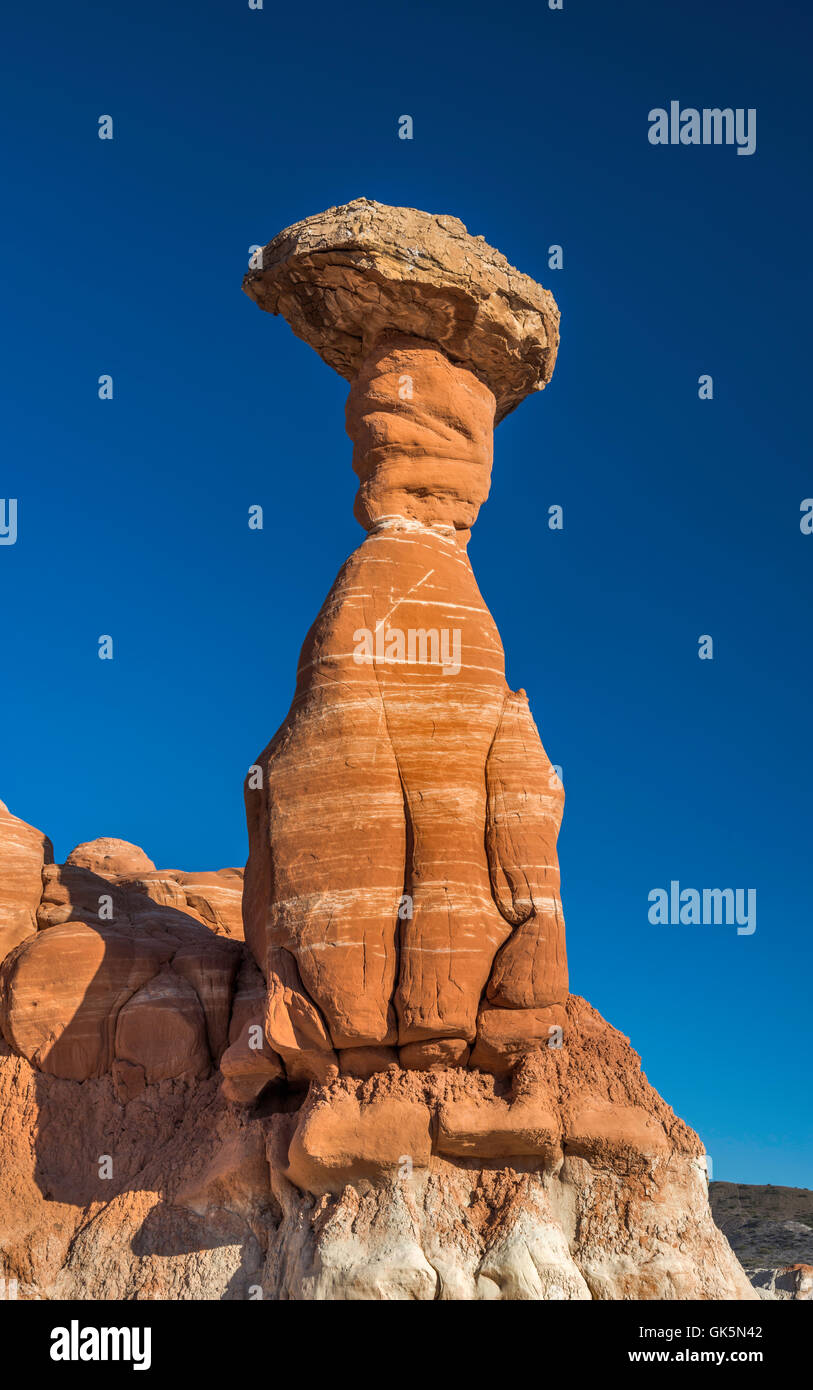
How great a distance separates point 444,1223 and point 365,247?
11061 mm

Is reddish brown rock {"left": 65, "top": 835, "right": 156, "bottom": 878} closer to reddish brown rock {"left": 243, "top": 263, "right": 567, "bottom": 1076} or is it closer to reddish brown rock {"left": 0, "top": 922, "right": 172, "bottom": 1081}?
reddish brown rock {"left": 0, "top": 922, "right": 172, "bottom": 1081}

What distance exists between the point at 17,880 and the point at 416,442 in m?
8.10

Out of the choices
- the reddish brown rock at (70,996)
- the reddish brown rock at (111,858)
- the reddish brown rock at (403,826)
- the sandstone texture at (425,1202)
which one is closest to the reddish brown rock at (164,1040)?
the reddish brown rock at (70,996)

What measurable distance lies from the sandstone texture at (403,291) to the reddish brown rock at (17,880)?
26.2 ft

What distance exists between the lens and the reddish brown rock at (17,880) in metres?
17.6

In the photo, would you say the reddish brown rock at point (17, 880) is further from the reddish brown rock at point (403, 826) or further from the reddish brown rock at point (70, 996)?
the reddish brown rock at point (403, 826)

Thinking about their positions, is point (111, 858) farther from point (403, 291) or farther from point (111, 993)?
point (403, 291)

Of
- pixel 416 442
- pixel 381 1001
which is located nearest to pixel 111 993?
pixel 381 1001

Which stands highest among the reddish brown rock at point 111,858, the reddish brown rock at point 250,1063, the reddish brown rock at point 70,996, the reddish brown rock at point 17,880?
the reddish brown rock at point 111,858

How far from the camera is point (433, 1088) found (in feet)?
44.0

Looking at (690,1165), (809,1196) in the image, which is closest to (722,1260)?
(690,1165)

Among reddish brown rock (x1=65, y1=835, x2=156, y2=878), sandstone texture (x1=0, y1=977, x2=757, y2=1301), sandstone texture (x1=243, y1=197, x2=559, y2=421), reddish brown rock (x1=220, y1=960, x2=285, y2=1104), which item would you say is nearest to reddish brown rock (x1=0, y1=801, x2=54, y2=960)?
sandstone texture (x1=0, y1=977, x2=757, y2=1301)

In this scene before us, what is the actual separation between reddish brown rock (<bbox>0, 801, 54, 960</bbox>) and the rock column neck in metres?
6.73

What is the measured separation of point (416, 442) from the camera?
645 inches
